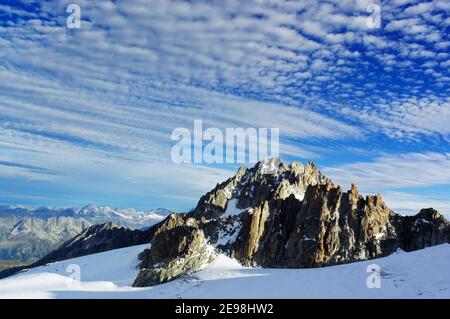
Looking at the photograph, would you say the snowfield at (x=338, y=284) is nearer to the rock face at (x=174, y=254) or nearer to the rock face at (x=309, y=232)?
the rock face at (x=174, y=254)

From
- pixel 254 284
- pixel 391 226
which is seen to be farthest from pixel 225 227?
pixel 254 284

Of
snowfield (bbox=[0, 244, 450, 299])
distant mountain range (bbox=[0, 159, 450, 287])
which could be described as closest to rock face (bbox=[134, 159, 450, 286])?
distant mountain range (bbox=[0, 159, 450, 287])

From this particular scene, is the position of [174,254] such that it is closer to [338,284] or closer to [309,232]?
[309,232]

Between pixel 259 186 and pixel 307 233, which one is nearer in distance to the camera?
pixel 307 233

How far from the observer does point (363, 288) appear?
106ft

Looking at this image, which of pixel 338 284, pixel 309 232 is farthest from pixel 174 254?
pixel 338 284

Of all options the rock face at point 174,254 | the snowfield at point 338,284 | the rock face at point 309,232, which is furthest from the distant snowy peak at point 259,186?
the snowfield at point 338,284

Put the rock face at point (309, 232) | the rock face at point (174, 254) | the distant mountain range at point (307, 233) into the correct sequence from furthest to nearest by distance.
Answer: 1. the rock face at point (309, 232)
2. the distant mountain range at point (307, 233)
3. the rock face at point (174, 254)

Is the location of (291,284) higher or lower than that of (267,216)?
lower

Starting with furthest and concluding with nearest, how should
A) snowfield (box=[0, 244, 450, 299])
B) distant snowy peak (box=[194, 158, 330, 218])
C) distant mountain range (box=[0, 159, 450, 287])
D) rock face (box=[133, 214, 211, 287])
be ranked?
distant snowy peak (box=[194, 158, 330, 218]), distant mountain range (box=[0, 159, 450, 287]), rock face (box=[133, 214, 211, 287]), snowfield (box=[0, 244, 450, 299])

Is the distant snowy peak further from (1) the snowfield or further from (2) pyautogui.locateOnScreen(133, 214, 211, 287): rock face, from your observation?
(1) the snowfield
